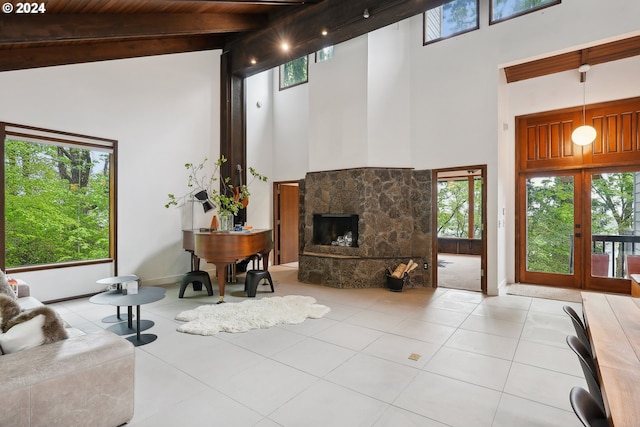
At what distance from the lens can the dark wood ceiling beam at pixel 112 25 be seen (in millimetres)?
3641

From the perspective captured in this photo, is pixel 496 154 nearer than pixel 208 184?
Yes

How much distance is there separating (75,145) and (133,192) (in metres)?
1.02

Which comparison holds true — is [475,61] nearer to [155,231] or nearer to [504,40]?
[504,40]

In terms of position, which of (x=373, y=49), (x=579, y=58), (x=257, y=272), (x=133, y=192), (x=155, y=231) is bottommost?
(x=257, y=272)

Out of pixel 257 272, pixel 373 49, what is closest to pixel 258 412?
pixel 257 272

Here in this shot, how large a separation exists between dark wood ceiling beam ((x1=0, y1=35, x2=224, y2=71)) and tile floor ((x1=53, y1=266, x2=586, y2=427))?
3.31 meters

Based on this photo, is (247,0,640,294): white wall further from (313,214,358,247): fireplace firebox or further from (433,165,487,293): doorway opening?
(433,165,487,293): doorway opening

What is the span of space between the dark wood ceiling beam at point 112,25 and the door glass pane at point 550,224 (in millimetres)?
5759

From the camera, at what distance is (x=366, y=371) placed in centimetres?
261

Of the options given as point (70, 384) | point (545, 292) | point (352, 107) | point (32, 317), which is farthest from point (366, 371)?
point (352, 107)

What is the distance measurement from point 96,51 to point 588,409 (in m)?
6.48

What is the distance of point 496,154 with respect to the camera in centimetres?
487

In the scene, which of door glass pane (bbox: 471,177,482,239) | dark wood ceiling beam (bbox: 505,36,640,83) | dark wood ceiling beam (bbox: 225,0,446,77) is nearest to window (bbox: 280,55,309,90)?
dark wood ceiling beam (bbox: 225,0,446,77)

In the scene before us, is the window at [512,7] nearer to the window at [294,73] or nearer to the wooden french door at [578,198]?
the wooden french door at [578,198]
